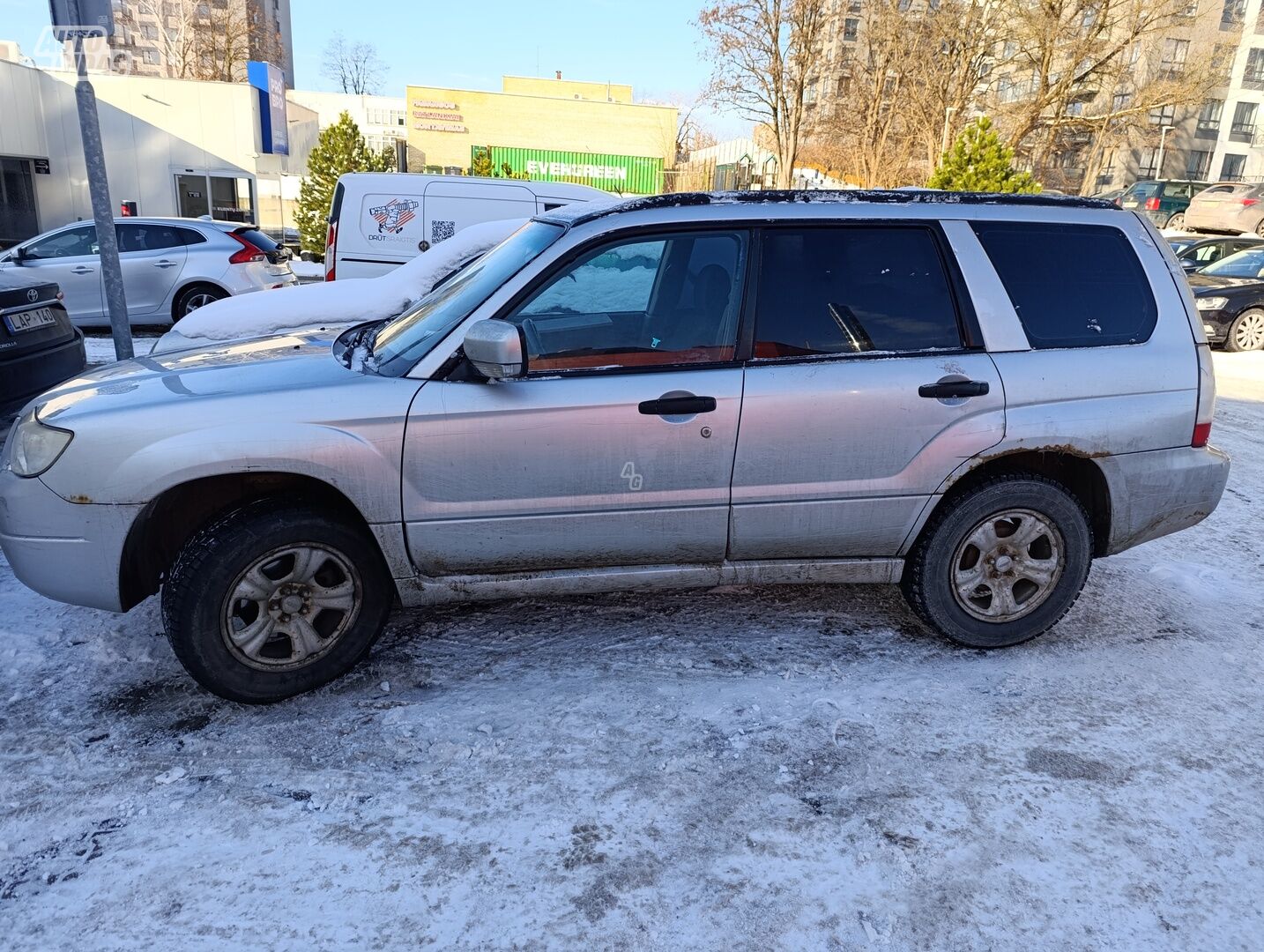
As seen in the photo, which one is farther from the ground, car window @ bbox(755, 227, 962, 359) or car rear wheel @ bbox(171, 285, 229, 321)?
car window @ bbox(755, 227, 962, 359)

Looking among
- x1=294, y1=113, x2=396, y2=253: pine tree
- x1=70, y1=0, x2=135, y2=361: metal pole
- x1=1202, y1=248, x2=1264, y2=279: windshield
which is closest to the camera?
x1=70, y1=0, x2=135, y2=361: metal pole

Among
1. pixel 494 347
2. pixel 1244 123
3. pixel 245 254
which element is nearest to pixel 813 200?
pixel 494 347

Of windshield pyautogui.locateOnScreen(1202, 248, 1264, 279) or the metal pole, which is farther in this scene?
A: windshield pyautogui.locateOnScreen(1202, 248, 1264, 279)

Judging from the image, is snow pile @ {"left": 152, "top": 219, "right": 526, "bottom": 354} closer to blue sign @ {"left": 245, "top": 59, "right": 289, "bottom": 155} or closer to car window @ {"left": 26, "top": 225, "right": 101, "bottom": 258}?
car window @ {"left": 26, "top": 225, "right": 101, "bottom": 258}

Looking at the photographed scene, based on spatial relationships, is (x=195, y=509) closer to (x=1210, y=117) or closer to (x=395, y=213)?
(x=395, y=213)

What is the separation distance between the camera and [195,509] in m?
3.38

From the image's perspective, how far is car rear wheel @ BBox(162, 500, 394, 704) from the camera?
311cm

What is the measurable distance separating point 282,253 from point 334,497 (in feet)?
35.0

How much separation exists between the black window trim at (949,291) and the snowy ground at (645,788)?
125 cm

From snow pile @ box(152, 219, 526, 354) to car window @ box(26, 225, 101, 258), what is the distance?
5281 mm

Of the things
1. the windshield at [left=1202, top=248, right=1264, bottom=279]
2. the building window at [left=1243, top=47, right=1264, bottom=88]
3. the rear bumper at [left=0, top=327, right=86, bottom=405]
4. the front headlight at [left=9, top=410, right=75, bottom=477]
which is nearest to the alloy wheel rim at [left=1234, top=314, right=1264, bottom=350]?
the windshield at [left=1202, top=248, right=1264, bottom=279]

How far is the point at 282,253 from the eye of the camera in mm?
12742

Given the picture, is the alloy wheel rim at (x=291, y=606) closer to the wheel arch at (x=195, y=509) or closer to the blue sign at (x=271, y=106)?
the wheel arch at (x=195, y=509)

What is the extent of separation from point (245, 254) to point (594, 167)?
42.4 meters
